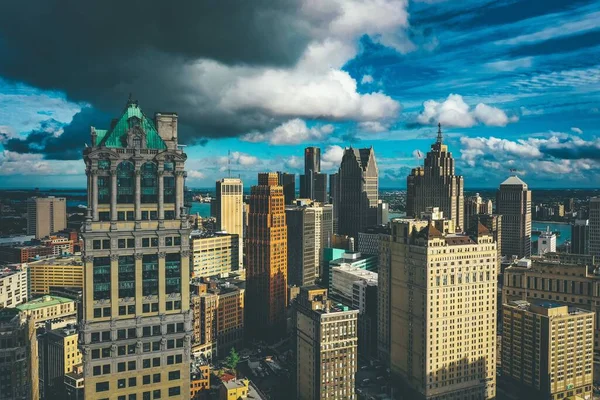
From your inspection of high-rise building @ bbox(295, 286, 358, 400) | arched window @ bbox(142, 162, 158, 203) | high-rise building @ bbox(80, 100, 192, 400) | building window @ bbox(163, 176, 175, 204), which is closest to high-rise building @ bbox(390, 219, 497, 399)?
high-rise building @ bbox(295, 286, 358, 400)

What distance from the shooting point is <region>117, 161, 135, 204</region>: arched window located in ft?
225

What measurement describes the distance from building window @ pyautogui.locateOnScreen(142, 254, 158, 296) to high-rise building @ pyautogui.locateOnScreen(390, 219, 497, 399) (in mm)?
100585

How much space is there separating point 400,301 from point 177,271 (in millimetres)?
111658

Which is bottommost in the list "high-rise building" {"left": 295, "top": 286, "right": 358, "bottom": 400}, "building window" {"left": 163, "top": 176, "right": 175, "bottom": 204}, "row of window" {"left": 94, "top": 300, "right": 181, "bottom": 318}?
"high-rise building" {"left": 295, "top": 286, "right": 358, "bottom": 400}

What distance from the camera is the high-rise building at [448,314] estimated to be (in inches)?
6038

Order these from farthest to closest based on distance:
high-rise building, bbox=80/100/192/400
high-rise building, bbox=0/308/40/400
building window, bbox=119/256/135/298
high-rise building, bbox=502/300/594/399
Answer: high-rise building, bbox=502/300/594/399
high-rise building, bbox=0/308/40/400
building window, bbox=119/256/135/298
high-rise building, bbox=80/100/192/400

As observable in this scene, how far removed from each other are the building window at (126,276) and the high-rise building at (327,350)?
8323 centimetres

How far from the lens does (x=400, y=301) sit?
16800 cm

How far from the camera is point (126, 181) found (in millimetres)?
68875

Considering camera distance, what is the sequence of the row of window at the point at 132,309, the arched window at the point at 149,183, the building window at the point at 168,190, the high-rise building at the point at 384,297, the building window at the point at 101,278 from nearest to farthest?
the building window at the point at 101,278
the row of window at the point at 132,309
the arched window at the point at 149,183
the building window at the point at 168,190
the high-rise building at the point at 384,297

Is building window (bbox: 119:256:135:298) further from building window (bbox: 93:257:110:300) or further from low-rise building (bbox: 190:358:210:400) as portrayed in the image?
low-rise building (bbox: 190:358:210:400)

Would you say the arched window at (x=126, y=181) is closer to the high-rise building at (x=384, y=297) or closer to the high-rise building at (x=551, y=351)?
the high-rise building at (x=384, y=297)

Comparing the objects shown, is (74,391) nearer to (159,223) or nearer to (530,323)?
(159,223)

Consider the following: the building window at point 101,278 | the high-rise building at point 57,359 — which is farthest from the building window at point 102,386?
the high-rise building at point 57,359
